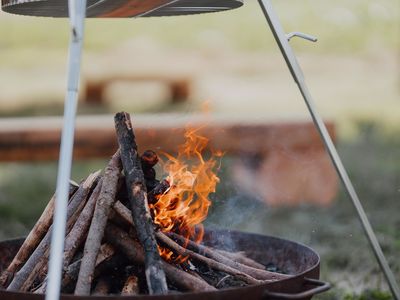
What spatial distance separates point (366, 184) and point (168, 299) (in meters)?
3.94

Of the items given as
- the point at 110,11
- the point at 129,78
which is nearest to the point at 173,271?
the point at 110,11

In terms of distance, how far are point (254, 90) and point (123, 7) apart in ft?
27.6

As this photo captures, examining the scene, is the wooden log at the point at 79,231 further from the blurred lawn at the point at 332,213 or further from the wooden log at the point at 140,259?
the blurred lawn at the point at 332,213

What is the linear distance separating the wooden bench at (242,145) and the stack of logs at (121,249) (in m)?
2.10

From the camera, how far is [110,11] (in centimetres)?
234

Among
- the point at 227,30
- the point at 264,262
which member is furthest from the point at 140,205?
the point at 227,30

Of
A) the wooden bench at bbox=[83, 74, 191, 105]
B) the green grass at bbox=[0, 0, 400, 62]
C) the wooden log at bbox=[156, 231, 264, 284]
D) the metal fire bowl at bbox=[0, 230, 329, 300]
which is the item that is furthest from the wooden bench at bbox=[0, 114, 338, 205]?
the green grass at bbox=[0, 0, 400, 62]

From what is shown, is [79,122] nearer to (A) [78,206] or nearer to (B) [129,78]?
(A) [78,206]

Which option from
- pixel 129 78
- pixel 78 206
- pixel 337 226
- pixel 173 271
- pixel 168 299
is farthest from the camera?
pixel 129 78

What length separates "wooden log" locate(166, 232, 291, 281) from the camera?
2.30 m

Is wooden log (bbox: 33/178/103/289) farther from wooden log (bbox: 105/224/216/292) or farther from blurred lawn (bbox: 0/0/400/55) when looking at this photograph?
blurred lawn (bbox: 0/0/400/55)

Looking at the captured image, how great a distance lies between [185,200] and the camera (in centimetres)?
259

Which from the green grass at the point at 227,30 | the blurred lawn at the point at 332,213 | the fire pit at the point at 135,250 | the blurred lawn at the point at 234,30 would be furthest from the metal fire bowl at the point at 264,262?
the green grass at the point at 227,30

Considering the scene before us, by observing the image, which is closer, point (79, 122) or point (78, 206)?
point (78, 206)
